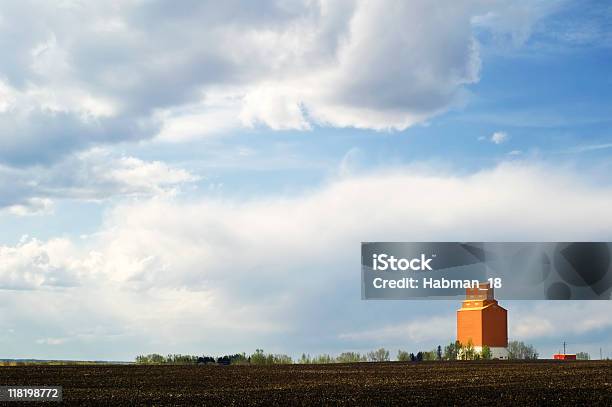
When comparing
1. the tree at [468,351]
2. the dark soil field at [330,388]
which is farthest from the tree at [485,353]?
the dark soil field at [330,388]

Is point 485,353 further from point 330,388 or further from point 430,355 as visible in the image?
point 330,388

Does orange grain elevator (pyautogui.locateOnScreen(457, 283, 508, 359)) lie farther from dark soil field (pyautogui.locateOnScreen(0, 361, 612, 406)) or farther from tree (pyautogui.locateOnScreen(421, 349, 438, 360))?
dark soil field (pyautogui.locateOnScreen(0, 361, 612, 406))

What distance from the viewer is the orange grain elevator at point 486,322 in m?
104

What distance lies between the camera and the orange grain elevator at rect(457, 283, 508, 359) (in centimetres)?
10356

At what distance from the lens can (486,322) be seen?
4082 inches

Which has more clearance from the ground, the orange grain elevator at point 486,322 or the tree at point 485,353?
the orange grain elevator at point 486,322

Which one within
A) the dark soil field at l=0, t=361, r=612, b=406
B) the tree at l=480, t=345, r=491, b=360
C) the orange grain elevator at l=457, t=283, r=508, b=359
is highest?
the orange grain elevator at l=457, t=283, r=508, b=359

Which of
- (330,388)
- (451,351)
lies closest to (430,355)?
(451,351)

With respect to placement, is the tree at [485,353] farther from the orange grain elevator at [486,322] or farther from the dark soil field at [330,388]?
the dark soil field at [330,388]

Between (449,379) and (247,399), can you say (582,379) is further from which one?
(247,399)

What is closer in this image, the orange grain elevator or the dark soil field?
the dark soil field

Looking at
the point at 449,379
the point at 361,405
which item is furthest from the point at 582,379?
the point at 361,405

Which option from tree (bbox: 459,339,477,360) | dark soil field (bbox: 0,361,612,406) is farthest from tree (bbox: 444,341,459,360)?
dark soil field (bbox: 0,361,612,406)

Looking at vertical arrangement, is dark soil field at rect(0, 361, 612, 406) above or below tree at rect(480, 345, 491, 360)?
below
